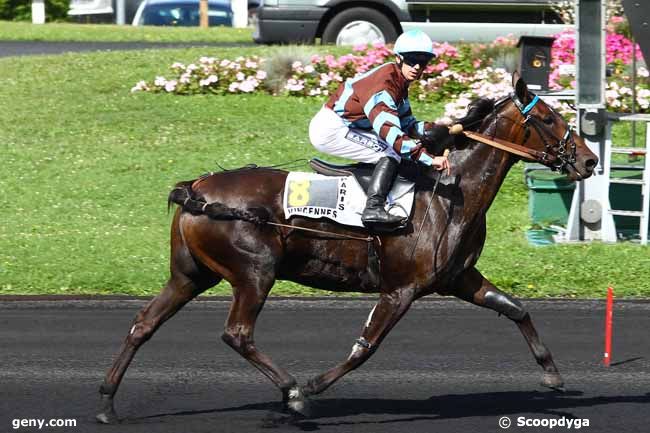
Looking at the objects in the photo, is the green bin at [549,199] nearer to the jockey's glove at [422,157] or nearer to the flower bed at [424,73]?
the flower bed at [424,73]

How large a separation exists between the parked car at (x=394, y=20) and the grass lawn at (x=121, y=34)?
355 centimetres

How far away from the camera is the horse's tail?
779 centimetres

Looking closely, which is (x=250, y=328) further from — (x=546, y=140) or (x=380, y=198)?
(x=546, y=140)

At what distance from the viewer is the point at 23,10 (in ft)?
104

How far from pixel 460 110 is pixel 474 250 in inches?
348

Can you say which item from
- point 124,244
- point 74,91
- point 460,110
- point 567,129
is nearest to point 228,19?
point 74,91

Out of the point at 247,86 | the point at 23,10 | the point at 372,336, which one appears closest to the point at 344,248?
the point at 372,336

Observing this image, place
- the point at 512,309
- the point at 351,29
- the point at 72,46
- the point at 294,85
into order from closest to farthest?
the point at 512,309 → the point at 294,85 → the point at 351,29 → the point at 72,46

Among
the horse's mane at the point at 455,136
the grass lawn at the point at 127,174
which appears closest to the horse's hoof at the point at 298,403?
the horse's mane at the point at 455,136

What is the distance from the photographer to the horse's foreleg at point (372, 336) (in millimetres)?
7645

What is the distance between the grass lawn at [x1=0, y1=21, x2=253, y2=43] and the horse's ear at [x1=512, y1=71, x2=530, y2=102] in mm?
16362

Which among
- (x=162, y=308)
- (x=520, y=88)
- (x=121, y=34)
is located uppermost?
(x=520, y=88)

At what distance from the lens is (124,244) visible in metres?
13.0

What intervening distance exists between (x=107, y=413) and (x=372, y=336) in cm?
164
